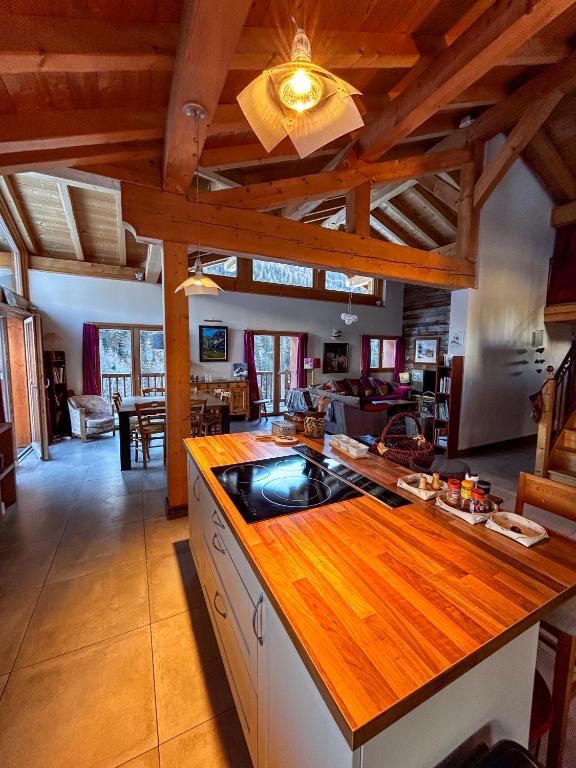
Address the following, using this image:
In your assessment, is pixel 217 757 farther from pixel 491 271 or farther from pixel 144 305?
pixel 144 305

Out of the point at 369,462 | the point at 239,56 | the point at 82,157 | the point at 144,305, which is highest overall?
the point at 239,56

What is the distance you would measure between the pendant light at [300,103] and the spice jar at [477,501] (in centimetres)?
141

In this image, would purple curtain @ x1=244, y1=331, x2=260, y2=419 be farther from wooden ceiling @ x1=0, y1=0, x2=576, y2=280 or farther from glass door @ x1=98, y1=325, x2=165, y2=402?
wooden ceiling @ x1=0, y1=0, x2=576, y2=280

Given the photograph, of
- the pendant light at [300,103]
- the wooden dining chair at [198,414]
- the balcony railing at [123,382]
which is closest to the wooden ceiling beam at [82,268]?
the balcony railing at [123,382]

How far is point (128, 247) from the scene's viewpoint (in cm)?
610

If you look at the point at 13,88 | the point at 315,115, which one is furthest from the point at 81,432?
the point at 315,115

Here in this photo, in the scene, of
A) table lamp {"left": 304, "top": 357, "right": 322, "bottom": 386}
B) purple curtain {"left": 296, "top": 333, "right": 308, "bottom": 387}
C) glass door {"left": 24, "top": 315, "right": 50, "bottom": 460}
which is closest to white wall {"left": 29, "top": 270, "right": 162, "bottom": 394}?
Result: glass door {"left": 24, "top": 315, "right": 50, "bottom": 460}

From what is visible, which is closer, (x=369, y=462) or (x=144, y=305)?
(x=369, y=462)

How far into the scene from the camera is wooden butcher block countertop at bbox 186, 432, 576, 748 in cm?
64

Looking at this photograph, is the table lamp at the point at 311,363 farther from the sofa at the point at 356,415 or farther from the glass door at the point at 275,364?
the sofa at the point at 356,415

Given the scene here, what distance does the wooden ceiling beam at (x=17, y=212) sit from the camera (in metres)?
4.15

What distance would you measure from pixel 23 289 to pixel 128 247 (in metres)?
1.89

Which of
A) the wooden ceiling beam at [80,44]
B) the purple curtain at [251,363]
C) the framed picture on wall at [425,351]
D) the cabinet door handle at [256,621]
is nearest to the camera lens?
the cabinet door handle at [256,621]

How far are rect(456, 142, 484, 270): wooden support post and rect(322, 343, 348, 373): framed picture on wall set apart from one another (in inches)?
178
